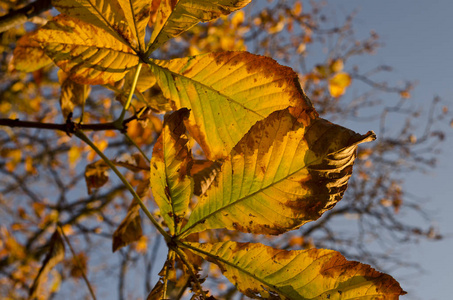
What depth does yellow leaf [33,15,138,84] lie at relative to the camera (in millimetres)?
507

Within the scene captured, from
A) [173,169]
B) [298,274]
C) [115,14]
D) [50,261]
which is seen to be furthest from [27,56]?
[298,274]

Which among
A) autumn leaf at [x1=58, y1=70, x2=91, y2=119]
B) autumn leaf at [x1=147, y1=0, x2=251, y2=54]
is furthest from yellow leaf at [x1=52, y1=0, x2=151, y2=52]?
autumn leaf at [x1=58, y1=70, x2=91, y2=119]

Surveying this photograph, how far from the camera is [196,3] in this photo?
443mm

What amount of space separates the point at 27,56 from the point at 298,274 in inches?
24.4

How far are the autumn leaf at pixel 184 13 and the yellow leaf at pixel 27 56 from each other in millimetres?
285

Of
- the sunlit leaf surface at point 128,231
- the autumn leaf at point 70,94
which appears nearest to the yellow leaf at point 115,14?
the autumn leaf at point 70,94

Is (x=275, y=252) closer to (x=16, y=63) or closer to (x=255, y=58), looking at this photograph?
(x=255, y=58)

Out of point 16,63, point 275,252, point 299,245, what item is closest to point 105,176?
point 16,63

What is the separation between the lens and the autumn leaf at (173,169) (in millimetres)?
449

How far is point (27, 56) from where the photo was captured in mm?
645

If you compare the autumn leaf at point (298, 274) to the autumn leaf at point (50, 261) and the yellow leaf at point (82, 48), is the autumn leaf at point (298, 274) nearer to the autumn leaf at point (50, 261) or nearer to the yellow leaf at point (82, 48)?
the yellow leaf at point (82, 48)

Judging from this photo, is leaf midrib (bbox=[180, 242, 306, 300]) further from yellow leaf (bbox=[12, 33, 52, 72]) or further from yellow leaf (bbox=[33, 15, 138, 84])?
yellow leaf (bbox=[12, 33, 52, 72])

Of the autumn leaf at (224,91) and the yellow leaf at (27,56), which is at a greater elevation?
the yellow leaf at (27,56)

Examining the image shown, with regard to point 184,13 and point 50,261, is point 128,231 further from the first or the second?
point 184,13
